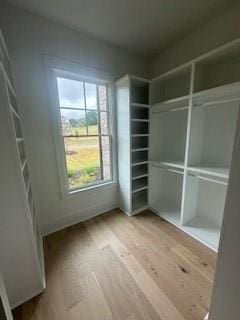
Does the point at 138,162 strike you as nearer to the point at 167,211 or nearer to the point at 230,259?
the point at 167,211

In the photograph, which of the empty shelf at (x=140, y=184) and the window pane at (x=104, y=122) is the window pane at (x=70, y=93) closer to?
the window pane at (x=104, y=122)

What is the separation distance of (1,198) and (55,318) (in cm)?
97

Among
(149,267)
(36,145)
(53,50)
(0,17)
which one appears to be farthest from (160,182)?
(0,17)

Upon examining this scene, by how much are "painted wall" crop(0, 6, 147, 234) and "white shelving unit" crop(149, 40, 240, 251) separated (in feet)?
3.04

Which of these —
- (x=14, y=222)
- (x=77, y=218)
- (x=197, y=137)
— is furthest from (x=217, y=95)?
(x=77, y=218)

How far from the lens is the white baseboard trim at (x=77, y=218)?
202 centimetres

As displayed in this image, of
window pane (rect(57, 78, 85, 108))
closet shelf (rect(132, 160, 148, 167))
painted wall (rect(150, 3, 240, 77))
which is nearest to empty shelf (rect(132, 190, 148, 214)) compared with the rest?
closet shelf (rect(132, 160, 148, 167))

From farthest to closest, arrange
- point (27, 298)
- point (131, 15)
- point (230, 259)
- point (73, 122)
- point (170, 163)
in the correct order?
point (170, 163) → point (73, 122) → point (131, 15) → point (27, 298) → point (230, 259)

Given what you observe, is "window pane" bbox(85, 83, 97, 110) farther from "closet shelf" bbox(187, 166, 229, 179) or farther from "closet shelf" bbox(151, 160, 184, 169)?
"closet shelf" bbox(187, 166, 229, 179)

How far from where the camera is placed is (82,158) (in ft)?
7.13

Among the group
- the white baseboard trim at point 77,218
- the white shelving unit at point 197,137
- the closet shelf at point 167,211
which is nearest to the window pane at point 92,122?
Answer: the white shelving unit at point 197,137

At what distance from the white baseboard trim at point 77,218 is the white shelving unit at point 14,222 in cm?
79

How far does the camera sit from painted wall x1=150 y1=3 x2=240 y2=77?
5.13 ft

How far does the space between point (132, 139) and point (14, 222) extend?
1.71 m
